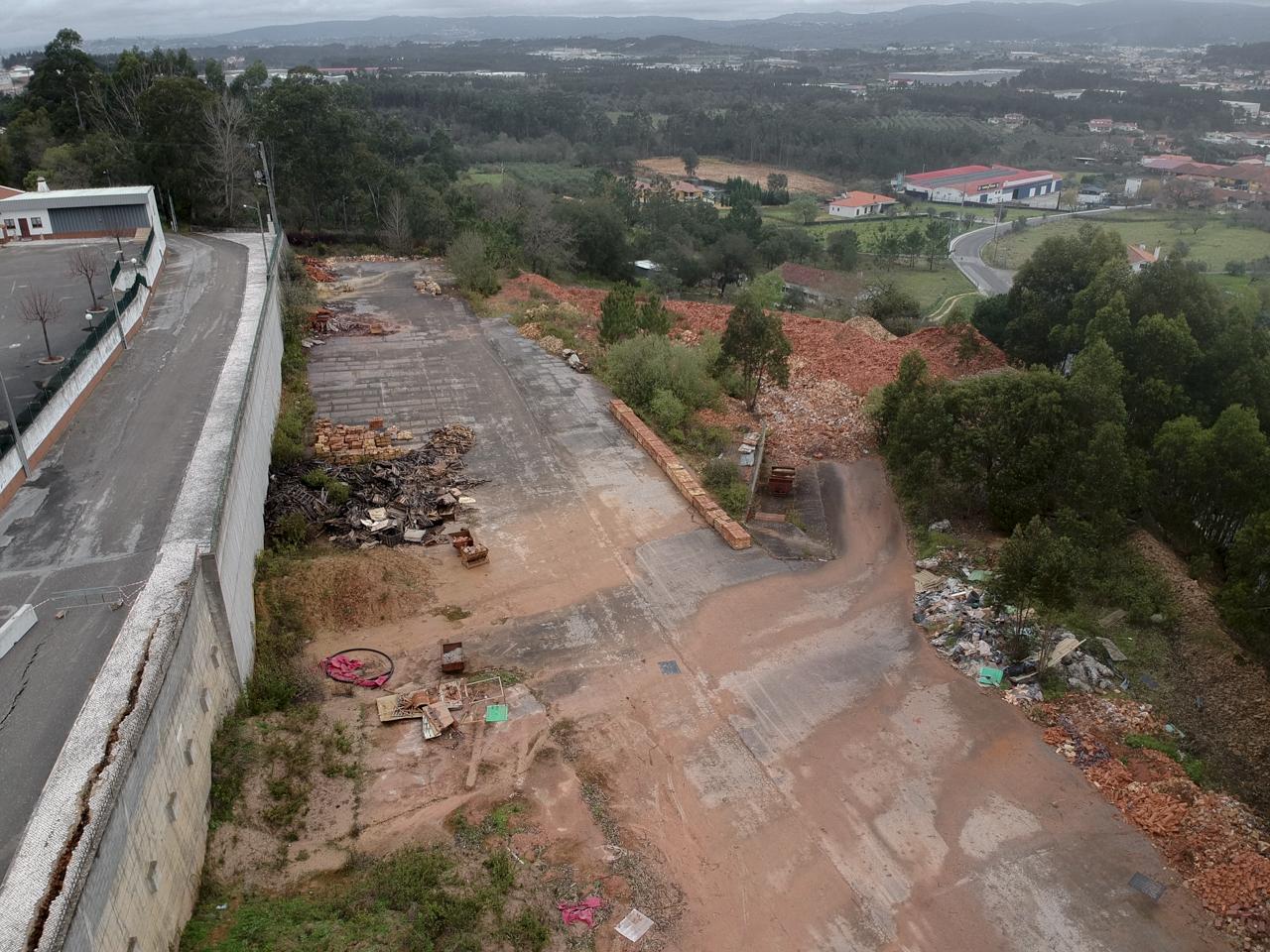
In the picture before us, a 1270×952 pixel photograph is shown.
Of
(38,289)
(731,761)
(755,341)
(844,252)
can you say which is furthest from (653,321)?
(844,252)

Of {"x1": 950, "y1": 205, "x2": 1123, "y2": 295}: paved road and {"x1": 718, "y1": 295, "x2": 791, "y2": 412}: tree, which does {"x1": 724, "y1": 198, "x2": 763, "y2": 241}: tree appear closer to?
{"x1": 950, "y1": 205, "x2": 1123, "y2": 295}: paved road

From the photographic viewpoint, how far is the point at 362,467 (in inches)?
710

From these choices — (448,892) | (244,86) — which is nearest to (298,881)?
(448,892)

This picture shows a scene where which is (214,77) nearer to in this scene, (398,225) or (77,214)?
(398,225)

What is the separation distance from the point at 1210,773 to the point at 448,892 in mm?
9887

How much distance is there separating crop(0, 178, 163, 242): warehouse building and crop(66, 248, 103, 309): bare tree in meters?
1.84

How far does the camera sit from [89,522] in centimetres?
1285

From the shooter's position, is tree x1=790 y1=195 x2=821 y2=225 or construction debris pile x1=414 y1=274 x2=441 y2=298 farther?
tree x1=790 y1=195 x2=821 y2=225

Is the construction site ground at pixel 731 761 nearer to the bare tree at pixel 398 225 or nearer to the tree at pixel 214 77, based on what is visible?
the bare tree at pixel 398 225

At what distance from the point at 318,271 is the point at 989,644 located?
95.1 feet

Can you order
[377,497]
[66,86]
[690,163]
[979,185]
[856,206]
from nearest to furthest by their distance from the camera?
[377,497], [66,86], [856,206], [979,185], [690,163]

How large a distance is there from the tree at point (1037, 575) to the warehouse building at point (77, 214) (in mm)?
29484

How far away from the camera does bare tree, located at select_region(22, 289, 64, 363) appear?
773 inches

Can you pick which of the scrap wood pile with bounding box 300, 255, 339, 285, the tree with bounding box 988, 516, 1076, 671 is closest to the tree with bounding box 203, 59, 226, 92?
the scrap wood pile with bounding box 300, 255, 339, 285
